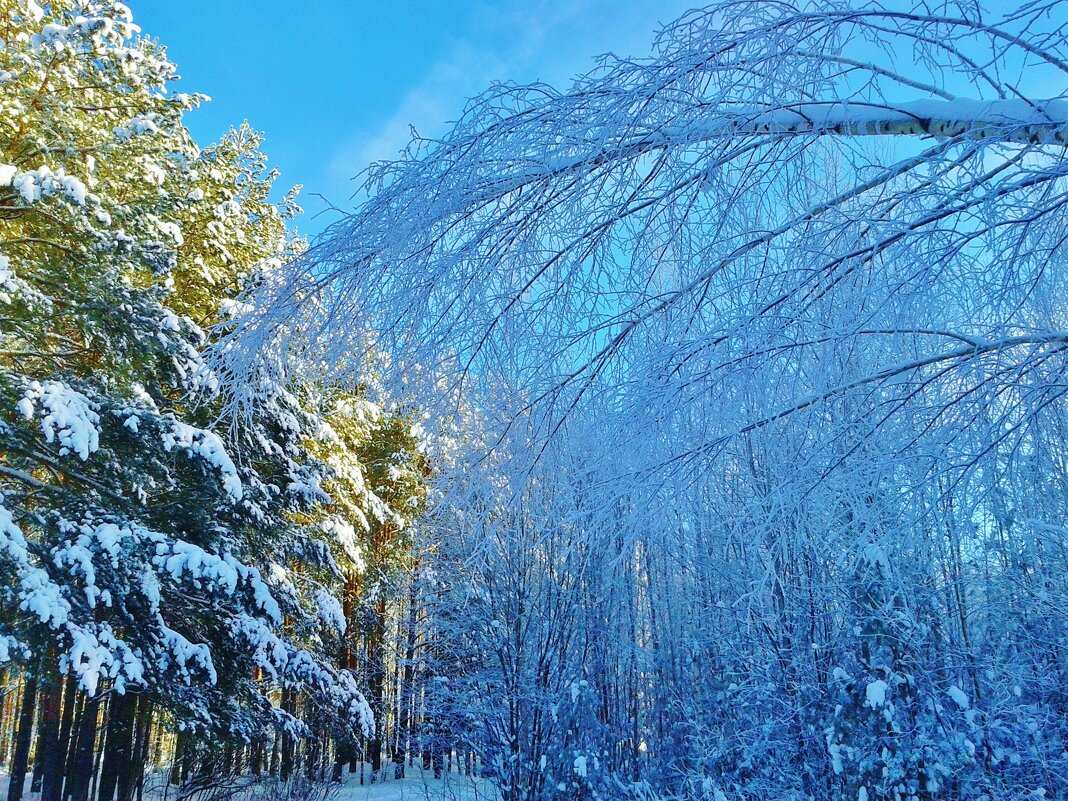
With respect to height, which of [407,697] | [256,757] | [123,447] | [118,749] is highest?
[123,447]

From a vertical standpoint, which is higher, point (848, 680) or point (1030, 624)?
point (1030, 624)

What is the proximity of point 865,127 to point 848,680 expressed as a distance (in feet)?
15.4

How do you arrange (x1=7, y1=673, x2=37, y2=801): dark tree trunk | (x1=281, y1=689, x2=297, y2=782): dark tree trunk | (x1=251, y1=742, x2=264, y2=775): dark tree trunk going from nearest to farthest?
(x1=7, y1=673, x2=37, y2=801): dark tree trunk → (x1=251, y1=742, x2=264, y2=775): dark tree trunk → (x1=281, y1=689, x2=297, y2=782): dark tree trunk

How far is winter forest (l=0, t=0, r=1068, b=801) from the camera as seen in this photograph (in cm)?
224

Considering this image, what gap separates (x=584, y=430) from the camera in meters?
2.87

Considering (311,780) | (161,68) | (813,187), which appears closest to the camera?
(813,187)

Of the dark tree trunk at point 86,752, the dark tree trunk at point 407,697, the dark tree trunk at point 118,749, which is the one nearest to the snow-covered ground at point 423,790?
the dark tree trunk at point 407,697

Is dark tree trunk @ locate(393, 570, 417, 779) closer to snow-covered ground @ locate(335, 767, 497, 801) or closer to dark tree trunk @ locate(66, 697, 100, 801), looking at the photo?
snow-covered ground @ locate(335, 767, 497, 801)

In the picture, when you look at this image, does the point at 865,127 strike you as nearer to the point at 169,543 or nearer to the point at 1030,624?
the point at 1030,624

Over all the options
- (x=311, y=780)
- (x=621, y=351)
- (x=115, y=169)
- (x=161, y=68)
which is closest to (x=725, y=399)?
(x=621, y=351)

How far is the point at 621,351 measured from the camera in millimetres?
2678

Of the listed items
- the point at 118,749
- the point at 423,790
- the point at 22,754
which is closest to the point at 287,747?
the point at 423,790

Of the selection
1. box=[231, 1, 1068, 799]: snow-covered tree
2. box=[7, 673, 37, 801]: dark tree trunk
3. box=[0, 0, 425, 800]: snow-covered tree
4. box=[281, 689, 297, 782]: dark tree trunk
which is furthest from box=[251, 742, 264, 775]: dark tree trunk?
box=[231, 1, 1068, 799]: snow-covered tree

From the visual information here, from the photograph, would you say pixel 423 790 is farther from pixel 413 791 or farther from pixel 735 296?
pixel 735 296
